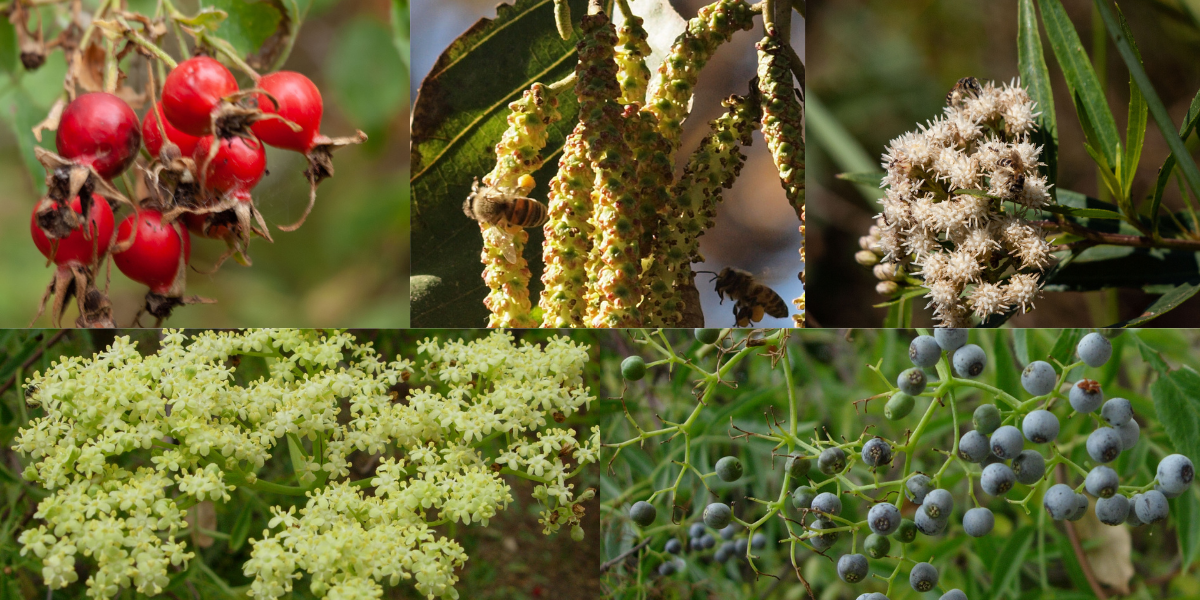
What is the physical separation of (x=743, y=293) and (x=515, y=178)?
0.23 m

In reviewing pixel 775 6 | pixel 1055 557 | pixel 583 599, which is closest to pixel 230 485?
pixel 583 599

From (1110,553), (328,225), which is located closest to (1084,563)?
(1110,553)

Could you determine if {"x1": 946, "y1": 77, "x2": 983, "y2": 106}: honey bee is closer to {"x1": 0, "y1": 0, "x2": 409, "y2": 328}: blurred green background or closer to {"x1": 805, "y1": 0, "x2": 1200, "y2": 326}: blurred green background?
{"x1": 805, "y1": 0, "x2": 1200, "y2": 326}: blurred green background

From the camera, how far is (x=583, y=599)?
2.26 ft

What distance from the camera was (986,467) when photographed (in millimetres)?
606

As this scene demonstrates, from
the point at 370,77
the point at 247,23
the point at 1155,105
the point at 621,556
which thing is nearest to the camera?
the point at 1155,105

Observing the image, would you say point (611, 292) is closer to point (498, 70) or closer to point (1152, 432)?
point (498, 70)

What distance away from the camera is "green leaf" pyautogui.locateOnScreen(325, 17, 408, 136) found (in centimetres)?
92

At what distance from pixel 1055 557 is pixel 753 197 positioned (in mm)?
440

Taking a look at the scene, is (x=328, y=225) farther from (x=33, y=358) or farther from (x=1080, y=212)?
(x=1080, y=212)

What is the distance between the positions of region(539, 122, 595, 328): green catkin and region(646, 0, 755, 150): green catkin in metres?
0.07

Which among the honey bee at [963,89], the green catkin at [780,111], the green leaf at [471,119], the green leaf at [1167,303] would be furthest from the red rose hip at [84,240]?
the green leaf at [1167,303]

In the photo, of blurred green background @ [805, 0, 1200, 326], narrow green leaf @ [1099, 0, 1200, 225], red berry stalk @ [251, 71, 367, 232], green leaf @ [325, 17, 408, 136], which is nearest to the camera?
narrow green leaf @ [1099, 0, 1200, 225]

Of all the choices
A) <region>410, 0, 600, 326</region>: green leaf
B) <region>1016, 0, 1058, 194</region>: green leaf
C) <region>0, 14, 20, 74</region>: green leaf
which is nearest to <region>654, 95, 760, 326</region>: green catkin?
<region>410, 0, 600, 326</region>: green leaf
